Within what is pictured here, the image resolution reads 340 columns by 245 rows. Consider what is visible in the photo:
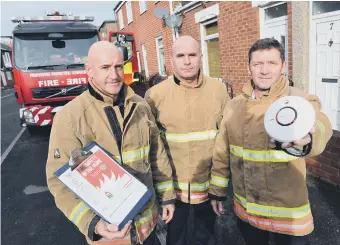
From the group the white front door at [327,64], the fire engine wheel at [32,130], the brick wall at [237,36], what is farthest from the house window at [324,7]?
the fire engine wheel at [32,130]

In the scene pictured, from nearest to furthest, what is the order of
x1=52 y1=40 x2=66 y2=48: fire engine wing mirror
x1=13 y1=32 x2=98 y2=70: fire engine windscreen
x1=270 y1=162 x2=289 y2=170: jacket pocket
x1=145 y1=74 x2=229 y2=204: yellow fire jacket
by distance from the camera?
x1=270 y1=162 x2=289 y2=170: jacket pocket
x1=145 y1=74 x2=229 y2=204: yellow fire jacket
x1=13 y1=32 x2=98 y2=70: fire engine windscreen
x1=52 y1=40 x2=66 y2=48: fire engine wing mirror

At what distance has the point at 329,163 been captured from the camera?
347cm

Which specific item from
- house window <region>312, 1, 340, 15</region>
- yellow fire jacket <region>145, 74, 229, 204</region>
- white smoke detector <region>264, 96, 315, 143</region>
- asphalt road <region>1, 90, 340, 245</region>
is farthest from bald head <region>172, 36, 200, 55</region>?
house window <region>312, 1, 340, 15</region>

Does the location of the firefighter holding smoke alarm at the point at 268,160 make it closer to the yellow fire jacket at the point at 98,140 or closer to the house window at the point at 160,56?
the yellow fire jacket at the point at 98,140

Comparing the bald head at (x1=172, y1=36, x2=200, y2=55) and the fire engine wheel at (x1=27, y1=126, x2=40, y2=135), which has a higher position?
the bald head at (x1=172, y1=36, x2=200, y2=55)

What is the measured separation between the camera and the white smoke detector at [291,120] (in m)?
1.32

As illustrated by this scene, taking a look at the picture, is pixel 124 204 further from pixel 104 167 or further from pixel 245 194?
pixel 245 194

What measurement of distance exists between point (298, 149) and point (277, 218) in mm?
551

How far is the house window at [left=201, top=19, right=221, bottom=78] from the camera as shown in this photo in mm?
7424

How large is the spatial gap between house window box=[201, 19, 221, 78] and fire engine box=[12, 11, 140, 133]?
2.71 meters

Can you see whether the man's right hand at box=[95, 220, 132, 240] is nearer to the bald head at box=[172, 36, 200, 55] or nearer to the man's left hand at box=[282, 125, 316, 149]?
the man's left hand at box=[282, 125, 316, 149]

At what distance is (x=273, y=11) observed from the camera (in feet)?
17.5

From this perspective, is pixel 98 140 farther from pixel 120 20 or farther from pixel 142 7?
pixel 120 20

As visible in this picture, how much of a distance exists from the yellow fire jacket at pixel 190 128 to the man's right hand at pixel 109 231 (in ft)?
3.15
